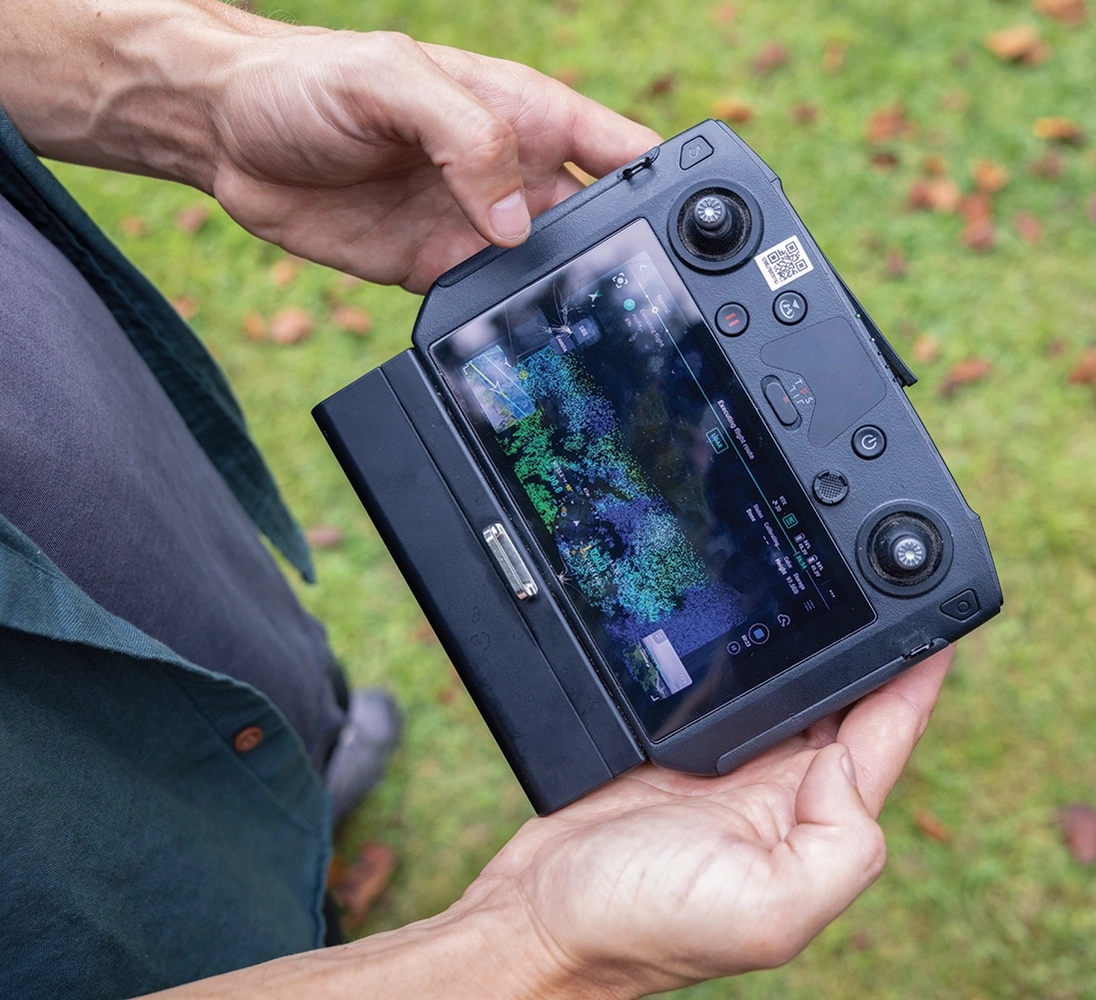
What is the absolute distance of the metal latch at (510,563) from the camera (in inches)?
62.6

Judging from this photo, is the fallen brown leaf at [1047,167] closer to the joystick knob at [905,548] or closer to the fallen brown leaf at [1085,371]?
the fallen brown leaf at [1085,371]

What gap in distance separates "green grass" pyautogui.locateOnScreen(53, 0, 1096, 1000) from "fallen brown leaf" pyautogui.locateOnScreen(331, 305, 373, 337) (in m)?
0.03

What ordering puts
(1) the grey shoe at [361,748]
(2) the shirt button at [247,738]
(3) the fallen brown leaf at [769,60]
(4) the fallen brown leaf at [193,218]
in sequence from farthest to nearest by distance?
(4) the fallen brown leaf at [193,218]
(3) the fallen brown leaf at [769,60]
(1) the grey shoe at [361,748]
(2) the shirt button at [247,738]

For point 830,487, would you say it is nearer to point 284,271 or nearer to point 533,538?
point 533,538

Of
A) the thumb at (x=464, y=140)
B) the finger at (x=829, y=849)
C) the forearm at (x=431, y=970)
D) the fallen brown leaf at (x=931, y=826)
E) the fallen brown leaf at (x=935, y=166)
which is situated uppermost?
the thumb at (x=464, y=140)

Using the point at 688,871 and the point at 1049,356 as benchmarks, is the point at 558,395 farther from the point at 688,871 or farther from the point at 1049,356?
the point at 1049,356

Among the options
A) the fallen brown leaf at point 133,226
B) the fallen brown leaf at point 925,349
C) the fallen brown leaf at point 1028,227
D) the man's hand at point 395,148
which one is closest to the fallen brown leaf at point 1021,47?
the fallen brown leaf at point 1028,227

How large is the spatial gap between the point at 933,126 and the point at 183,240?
2.70 metres

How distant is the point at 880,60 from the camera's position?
3.28 m

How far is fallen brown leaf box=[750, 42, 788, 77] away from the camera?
11.0ft

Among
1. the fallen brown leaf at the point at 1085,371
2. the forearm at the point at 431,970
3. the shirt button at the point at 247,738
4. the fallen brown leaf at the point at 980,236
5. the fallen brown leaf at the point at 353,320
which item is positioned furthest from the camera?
the fallen brown leaf at the point at 353,320

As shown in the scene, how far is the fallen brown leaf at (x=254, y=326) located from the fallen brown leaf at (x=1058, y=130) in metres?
2.70

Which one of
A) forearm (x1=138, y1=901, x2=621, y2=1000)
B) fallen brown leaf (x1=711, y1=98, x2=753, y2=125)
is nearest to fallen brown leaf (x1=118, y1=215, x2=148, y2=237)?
fallen brown leaf (x1=711, y1=98, x2=753, y2=125)

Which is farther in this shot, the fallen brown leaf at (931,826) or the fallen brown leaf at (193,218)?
the fallen brown leaf at (193,218)
